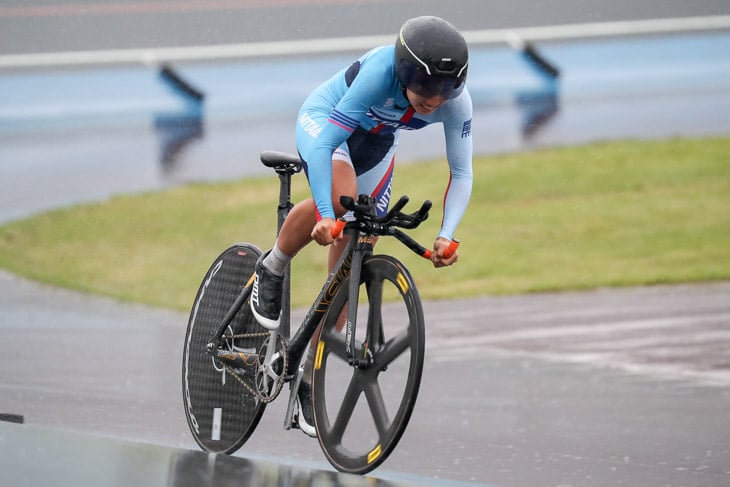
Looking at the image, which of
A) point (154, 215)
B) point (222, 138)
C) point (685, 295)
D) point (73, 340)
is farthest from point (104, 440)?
point (222, 138)

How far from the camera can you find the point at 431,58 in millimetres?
4672

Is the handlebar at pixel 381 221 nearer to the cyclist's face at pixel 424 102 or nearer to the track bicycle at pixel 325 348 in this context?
the track bicycle at pixel 325 348

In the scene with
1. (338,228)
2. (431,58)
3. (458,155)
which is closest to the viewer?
(431,58)

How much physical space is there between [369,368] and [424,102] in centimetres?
94

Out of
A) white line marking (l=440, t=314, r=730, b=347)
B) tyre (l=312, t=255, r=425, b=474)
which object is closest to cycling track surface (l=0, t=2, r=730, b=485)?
white line marking (l=440, t=314, r=730, b=347)

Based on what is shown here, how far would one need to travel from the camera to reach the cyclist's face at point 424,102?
4801 mm

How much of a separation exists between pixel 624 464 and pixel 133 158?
33.9 feet

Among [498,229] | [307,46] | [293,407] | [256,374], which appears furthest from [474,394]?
[307,46]

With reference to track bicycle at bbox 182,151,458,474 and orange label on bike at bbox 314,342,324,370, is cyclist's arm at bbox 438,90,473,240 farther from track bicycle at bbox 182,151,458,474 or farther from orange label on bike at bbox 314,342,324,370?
orange label on bike at bbox 314,342,324,370

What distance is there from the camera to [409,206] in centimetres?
1323

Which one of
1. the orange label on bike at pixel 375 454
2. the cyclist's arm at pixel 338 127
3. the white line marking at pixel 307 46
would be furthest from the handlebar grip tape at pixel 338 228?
the white line marking at pixel 307 46

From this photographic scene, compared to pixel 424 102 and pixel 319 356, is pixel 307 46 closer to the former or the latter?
pixel 319 356

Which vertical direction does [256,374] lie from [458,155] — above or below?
below

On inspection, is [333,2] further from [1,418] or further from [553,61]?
[1,418]
